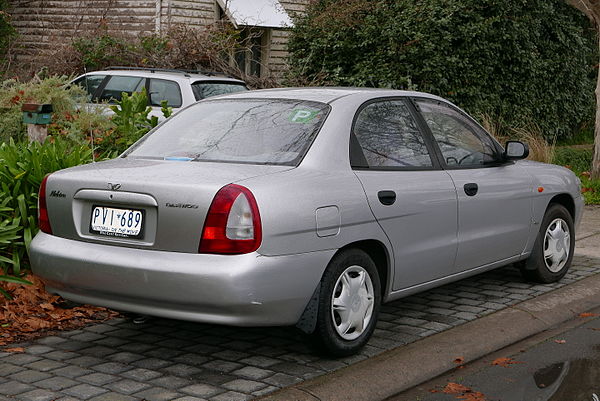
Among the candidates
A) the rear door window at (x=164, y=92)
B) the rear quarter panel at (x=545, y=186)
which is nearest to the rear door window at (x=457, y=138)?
the rear quarter panel at (x=545, y=186)

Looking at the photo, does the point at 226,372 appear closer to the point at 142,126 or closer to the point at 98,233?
the point at 98,233

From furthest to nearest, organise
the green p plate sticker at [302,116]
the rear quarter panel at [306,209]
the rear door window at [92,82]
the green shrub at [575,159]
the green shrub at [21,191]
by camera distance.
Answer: the green shrub at [575,159] → the rear door window at [92,82] → the green shrub at [21,191] → the green p plate sticker at [302,116] → the rear quarter panel at [306,209]

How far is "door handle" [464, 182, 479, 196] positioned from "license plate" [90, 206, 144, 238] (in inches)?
95.1

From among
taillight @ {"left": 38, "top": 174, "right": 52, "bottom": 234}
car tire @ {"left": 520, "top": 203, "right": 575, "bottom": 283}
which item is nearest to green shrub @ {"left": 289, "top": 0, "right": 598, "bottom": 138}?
car tire @ {"left": 520, "top": 203, "right": 575, "bottom": 283}

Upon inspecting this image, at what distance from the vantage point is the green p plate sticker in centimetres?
574

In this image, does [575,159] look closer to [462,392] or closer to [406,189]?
[406,189]

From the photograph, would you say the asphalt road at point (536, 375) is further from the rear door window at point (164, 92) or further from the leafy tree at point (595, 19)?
the rear door window at point (164, 92)

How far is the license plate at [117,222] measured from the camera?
510 centimetres

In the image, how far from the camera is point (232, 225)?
16.0ft

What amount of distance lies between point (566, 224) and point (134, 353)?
12.8 feet

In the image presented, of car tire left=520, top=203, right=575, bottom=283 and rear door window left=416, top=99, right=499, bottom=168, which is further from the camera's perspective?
car tire left=520, top=203, right=575, bottom=283

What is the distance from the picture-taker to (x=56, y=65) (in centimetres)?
1903

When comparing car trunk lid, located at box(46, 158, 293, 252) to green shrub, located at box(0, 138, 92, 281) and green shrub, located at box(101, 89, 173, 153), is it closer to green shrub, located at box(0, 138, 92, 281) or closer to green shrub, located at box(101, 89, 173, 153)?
green shrub, located at box(0, 138, 92, 281)

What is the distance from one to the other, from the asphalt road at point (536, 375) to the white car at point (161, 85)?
809cm
